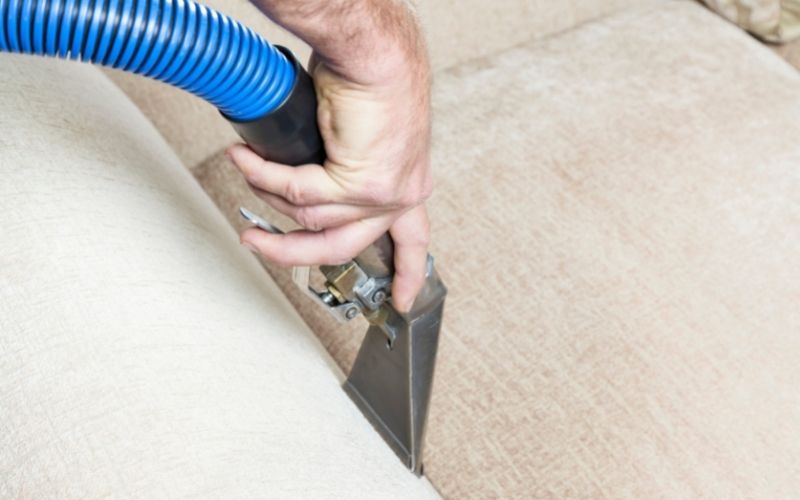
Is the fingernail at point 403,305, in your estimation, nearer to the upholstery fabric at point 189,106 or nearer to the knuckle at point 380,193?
the knuckle at point 380,193

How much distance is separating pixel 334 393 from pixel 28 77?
0.37 metres

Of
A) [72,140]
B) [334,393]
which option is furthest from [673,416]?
[72,140]

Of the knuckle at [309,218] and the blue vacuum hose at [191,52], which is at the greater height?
the blue vacuum hose at [191,52]

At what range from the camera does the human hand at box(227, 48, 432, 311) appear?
2.03 ft

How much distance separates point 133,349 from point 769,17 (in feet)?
3.94

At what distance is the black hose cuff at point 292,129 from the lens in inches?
24.5

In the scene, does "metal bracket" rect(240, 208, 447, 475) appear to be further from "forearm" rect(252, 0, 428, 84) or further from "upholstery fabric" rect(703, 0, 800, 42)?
"upholstery fabric" rect(703, 0, 800, 42)

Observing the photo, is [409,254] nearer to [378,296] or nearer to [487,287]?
[378,296]

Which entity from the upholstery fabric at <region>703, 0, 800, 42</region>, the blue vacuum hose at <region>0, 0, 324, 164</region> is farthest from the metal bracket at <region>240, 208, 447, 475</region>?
the upholstery fabric at <region>703, 0, 800, 42</region>

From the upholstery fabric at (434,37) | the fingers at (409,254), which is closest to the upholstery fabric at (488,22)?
the upholstery fabric at (434,37)

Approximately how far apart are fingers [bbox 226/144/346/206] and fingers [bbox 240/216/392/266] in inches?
1.4

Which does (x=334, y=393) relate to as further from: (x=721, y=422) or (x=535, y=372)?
(x=721, y=422)

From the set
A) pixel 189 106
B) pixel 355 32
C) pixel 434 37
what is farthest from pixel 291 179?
pixel 434 37

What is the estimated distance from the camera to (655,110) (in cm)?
125
